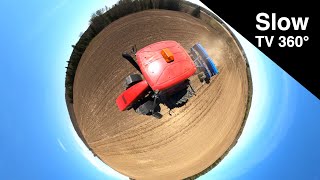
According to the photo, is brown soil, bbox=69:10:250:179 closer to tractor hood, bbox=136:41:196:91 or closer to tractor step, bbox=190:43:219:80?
tractor step, bbox=190:43:219:80

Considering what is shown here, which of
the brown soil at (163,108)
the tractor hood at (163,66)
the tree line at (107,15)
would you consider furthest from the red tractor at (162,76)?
the tree line at (107,15)

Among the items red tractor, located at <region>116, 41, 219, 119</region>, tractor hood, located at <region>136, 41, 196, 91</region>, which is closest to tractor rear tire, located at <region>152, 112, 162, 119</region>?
red tractor, located at <region>116, 41, 219, 119</region>

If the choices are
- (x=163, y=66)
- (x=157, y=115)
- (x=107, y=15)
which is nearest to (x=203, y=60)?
(x=163, y=66)

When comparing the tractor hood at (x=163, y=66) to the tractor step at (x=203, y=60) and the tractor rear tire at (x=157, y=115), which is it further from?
the tractor rear tire at (x=157, y=115)

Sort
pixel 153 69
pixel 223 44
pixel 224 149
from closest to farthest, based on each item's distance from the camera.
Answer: pixel 153 69
pixel 224 149
pixel 223 44

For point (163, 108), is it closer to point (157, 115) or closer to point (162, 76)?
point (157, 115)

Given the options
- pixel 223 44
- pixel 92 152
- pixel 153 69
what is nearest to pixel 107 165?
pixel 92 152

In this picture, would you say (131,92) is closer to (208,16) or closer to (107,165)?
(107,165)
